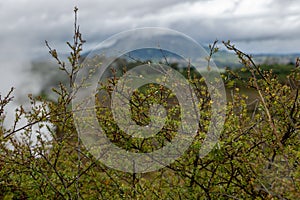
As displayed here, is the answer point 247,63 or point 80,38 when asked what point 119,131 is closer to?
point 80,38

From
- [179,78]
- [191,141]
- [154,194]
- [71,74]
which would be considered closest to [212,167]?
[191,141]

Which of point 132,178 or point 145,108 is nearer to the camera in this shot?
point 145,108

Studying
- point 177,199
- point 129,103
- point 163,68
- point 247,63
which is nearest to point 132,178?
point 177,199

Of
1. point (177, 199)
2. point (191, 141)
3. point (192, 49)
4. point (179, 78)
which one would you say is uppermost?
point (192, 49)

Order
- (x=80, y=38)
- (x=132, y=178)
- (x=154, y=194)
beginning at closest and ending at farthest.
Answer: (x=80, y=38), (x=154, y=194), (x=132, y=178)

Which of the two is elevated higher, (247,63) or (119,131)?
(247,63)

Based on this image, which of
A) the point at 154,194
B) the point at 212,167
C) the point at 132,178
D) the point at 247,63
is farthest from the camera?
the point at 132,178

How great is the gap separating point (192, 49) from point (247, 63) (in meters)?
0.86

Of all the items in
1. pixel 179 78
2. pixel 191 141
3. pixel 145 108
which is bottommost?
pixel 191 141

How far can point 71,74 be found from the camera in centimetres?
360

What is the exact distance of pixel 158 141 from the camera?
12.6 feet

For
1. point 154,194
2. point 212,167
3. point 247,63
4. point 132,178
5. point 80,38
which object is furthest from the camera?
point 132,178

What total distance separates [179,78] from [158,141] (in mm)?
675

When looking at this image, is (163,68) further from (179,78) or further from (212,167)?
(212,167)
